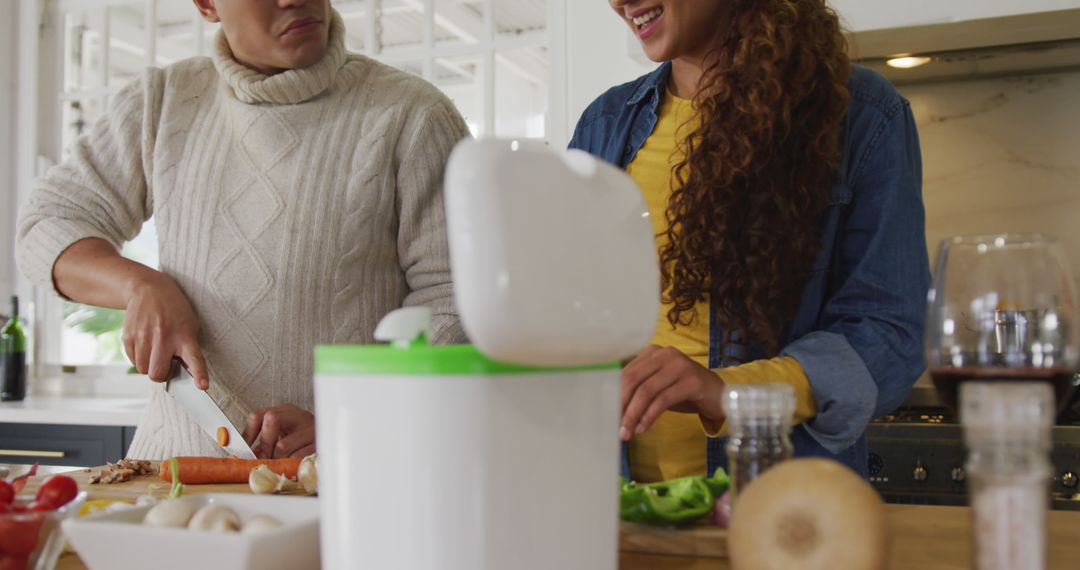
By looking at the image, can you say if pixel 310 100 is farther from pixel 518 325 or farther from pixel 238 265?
pixel 518 325

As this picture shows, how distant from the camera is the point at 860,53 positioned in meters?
2.28

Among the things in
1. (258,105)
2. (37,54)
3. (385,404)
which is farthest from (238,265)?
(37,54)

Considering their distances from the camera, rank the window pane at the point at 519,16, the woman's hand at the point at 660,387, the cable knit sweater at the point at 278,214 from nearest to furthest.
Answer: the woman's hand at the point at 660,387, the cable knit sweater at the point at 278,214, the window pane at the point at 519,16

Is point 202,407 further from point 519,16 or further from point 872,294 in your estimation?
point 519,16

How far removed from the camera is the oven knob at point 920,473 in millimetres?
2014

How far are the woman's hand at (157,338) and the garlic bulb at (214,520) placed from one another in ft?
2.01

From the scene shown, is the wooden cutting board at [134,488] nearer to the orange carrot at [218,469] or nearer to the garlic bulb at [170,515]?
the orange carrot at [218,469]

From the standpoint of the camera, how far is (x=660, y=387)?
87 cm

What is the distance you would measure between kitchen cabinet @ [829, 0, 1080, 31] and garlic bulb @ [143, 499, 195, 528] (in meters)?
1.73

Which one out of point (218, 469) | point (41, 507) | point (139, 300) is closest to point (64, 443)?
point (139, 300)

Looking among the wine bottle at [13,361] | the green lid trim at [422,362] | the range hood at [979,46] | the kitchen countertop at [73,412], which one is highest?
the range hood at [979,46]

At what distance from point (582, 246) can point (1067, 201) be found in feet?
7.60

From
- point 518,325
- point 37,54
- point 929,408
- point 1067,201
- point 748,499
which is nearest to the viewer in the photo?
point 518,325

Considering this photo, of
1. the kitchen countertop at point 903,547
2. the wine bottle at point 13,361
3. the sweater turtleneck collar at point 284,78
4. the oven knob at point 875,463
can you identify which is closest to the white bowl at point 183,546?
the kitchen countertop at point 903,547
